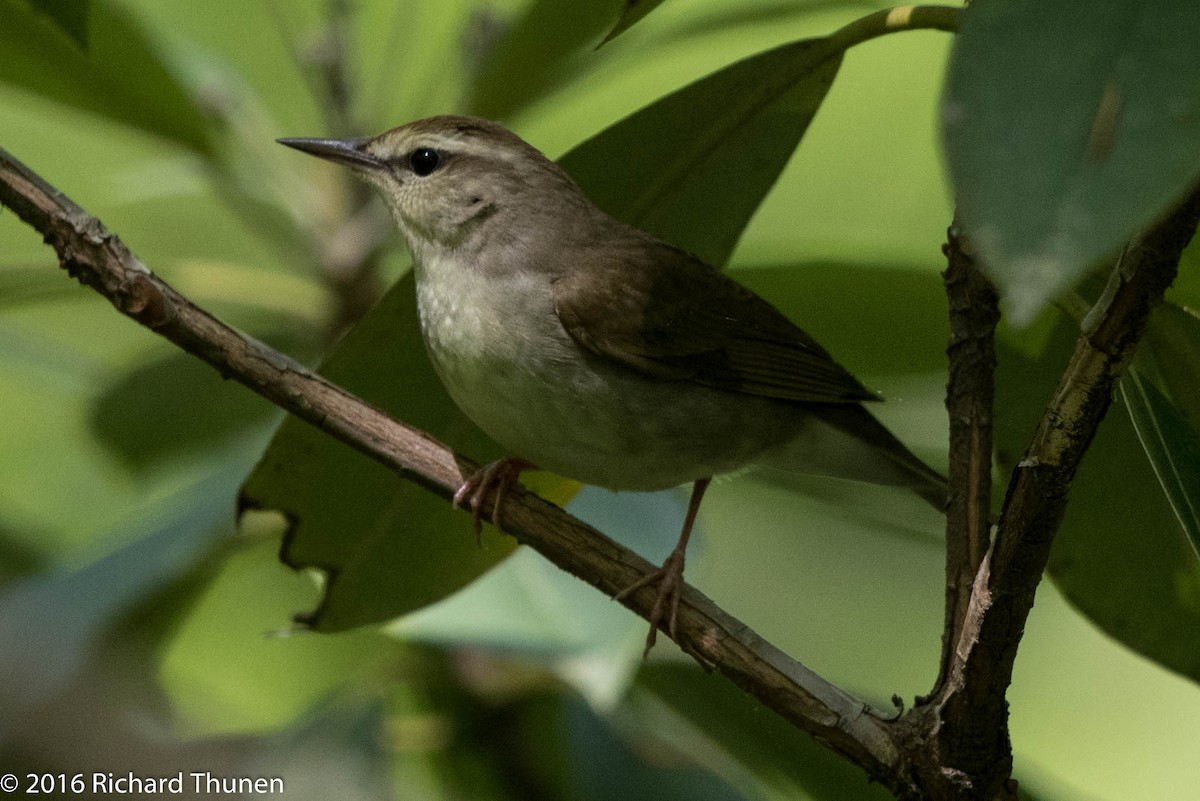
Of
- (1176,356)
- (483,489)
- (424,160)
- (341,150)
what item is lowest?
(483,489)

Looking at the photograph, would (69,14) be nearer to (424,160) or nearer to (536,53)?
Answer: (424,160)

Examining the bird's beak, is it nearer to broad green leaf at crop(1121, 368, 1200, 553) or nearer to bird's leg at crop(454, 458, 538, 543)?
bird's leg at crop(454, 458, 538, 543)

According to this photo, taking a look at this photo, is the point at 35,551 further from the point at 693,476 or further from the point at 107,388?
the point at 693,476

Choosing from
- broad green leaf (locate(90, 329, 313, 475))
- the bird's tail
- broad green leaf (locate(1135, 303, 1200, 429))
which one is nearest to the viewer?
broad green leaf (locate(1135, 303, 1200, 429))

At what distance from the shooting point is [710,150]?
2.45 metres

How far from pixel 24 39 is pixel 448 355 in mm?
1234

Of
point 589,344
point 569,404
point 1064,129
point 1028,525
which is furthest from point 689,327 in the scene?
point 1064,129

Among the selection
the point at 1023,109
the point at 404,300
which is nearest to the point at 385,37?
the point at 404,300

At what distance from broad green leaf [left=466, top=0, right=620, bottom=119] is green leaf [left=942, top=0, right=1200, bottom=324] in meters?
1.58

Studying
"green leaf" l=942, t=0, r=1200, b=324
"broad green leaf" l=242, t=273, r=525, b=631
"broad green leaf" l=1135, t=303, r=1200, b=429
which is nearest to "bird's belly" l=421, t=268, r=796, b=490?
"broad green leaf" l=242, t=273, r=525, b=631

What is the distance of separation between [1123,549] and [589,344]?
3.54 ft

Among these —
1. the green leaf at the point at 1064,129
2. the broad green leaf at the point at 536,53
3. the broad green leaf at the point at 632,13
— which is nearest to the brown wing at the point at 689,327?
the broad green leaf at the point at 536,53

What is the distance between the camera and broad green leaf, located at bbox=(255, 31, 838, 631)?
240cm

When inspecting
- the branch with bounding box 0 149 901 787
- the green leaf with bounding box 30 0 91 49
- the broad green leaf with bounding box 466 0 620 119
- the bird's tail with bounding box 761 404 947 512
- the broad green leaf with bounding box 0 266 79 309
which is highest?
the broad green leaf with bounding box 466 0 620 119
